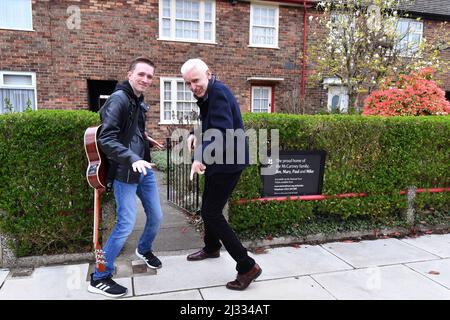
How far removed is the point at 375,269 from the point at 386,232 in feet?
4.15

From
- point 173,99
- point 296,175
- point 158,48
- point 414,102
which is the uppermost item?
point 158,48

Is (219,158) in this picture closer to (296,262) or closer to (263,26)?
(296,262)

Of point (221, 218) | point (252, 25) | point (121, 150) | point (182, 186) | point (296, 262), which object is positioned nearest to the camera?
point (121, 150)

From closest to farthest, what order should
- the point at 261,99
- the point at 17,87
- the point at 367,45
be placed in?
the point at 367,45, the point at 17,87, the point at 261,99

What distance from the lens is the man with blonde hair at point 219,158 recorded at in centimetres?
301

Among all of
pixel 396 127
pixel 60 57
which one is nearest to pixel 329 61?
pixel 396 127

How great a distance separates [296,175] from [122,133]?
7.54ft

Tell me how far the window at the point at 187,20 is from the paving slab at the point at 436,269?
1060 cm

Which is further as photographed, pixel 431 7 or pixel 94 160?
pixel 431 7

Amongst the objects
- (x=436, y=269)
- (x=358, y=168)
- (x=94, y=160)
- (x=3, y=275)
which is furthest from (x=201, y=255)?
(x=436, y=269)

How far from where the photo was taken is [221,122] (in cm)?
298

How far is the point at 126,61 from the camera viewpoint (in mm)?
11750

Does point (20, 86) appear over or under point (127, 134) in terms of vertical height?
over

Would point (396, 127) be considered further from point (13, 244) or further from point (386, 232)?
point (13, 244)
